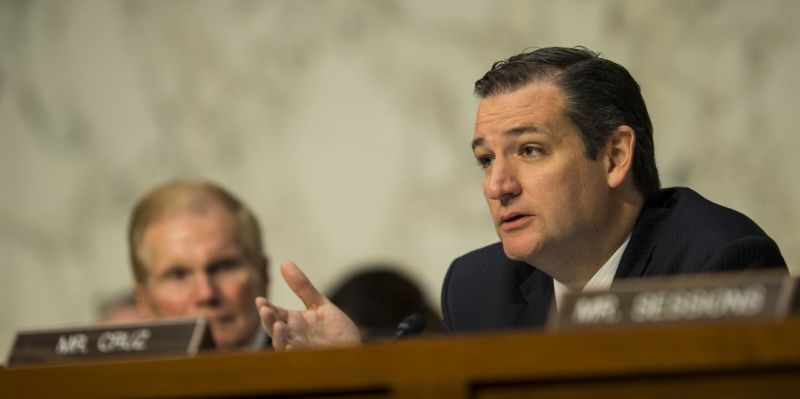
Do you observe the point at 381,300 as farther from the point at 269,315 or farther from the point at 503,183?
the point at 269,315

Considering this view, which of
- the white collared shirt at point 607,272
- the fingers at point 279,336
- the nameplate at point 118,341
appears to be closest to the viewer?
the nameplate at point 118,341

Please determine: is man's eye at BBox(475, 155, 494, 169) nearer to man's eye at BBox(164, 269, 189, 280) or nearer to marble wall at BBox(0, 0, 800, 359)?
man's eye at BBox(164, 269, 189, 280)

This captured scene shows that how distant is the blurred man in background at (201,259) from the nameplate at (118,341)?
4.17 feet

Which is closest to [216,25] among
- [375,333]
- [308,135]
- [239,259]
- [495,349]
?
[308,135]

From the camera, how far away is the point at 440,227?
4.31 metres

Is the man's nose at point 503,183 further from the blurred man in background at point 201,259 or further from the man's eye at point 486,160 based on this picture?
the blurred man in background at point 201,259

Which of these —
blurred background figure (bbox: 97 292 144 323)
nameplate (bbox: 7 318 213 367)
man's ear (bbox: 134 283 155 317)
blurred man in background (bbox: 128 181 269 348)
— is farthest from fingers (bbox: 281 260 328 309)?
blurred background figure (bbox: 97 292 144 323)

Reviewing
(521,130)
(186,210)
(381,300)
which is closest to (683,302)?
(521,130)

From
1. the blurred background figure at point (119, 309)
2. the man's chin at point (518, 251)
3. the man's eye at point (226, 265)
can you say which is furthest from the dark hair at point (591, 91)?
the blurred background figure at point (119, 309)

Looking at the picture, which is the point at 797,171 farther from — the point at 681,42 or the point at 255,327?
the point at 255,327

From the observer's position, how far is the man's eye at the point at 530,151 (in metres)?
2.22

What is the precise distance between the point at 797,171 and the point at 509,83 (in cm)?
178

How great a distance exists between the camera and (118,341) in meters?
1.62

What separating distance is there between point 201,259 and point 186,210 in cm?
17
